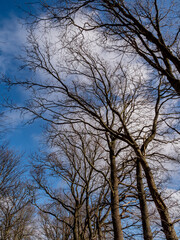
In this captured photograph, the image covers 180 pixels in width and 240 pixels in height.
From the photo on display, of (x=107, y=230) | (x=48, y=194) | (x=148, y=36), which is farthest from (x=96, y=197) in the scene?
(x=148, y=36)

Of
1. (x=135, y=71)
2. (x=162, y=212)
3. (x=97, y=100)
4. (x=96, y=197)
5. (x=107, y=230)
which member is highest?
(x=97, y=100)

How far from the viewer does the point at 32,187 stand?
11.6 m

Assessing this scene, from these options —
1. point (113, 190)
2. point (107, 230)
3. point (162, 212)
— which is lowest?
point (162, 212)

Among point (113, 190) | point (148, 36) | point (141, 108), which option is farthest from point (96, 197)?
point (148, 36)

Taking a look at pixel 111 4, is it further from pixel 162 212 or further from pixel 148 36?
pixel 162 212

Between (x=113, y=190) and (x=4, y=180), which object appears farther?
(x=4, y=180)

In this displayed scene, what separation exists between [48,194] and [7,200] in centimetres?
570

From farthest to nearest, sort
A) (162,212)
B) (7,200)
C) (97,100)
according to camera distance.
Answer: (7,200)
(97,100)
(162,212)

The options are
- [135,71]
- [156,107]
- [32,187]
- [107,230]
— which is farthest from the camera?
[32,187]

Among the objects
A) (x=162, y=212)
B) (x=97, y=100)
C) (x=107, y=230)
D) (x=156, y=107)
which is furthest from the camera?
(x=107, y=230)

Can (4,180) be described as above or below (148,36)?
above

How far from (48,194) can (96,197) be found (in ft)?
9.23

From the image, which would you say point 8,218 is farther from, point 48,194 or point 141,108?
point 141,108

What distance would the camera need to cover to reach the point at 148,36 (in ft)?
11.2
